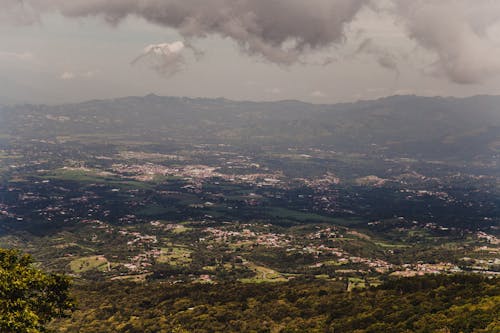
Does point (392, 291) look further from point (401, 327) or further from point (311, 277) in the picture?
point (311, 277)

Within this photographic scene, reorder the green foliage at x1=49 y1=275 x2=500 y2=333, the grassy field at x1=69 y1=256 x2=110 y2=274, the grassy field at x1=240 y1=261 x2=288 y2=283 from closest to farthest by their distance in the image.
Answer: the green foliage at x1=49 y1=275 x2=500 y2=333, the grassy field at x1=240 y1=261 x2=288 y2=283, the grassy field at x1=69 y1=256 x2=110 y2=274

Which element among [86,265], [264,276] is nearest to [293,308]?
[264,276]

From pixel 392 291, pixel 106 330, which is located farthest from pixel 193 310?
pixel 392 291

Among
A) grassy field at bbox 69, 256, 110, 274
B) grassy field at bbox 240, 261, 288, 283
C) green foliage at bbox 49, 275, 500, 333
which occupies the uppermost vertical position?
green foliage at bbox 49, 275, 500, 333

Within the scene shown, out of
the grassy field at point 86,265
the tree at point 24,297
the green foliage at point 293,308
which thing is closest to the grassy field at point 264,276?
the green foliage at point 293,308

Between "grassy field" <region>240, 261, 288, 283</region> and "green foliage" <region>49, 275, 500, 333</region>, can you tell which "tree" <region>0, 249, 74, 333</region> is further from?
"grassy field" <region>240, 261, 288, 283</region>

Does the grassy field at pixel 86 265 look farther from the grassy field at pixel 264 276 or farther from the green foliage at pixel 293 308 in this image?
the grassy field at pixel 264 276

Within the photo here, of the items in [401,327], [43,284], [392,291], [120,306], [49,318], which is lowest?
[120,306]

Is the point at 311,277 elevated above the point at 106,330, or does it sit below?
below

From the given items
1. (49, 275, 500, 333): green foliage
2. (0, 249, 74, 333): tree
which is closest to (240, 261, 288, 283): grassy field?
A: (49, 275, 500, 333): green foliage
